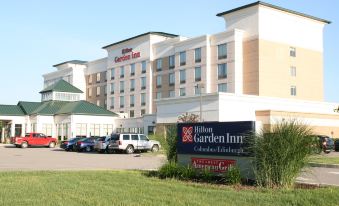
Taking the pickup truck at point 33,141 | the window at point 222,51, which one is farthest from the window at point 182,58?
the pickup truck at point 33,141

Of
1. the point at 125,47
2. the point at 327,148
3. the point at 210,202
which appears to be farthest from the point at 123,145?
the point at 125,47

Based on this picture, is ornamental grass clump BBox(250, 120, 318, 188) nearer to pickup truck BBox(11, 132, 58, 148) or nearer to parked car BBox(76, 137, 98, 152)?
parked car BBox(76, 137, 98, 152)

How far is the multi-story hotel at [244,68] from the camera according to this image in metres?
55.2

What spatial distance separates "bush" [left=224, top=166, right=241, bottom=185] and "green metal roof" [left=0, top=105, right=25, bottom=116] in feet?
211

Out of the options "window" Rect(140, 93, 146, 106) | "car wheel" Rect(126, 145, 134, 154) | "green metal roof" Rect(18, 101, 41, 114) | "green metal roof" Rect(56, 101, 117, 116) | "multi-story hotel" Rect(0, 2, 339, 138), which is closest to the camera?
"car wheel" Rect(126, 145, 134, 154)

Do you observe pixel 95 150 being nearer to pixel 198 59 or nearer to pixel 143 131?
pixel 143 131

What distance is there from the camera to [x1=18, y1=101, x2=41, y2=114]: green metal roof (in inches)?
2941

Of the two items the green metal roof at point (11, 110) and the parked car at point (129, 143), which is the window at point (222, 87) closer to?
the parked car at point (129, 143)

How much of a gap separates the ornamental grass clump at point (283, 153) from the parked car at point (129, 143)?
2473cm

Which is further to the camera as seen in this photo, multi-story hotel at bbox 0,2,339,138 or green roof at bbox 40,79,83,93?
green roof at bbox 40,79,83,93

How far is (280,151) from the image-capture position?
11.8 meters

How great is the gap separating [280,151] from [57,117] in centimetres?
6288

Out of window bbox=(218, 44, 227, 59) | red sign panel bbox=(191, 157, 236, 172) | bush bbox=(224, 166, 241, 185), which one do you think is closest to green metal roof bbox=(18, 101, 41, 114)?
window bbox=(218, 44, 227, 59)

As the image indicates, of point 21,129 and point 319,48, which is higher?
point 319,48
